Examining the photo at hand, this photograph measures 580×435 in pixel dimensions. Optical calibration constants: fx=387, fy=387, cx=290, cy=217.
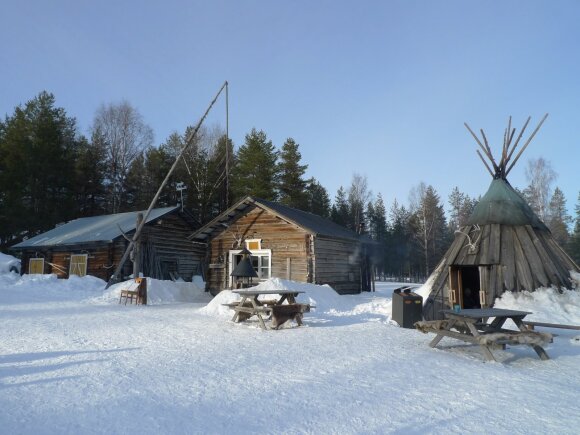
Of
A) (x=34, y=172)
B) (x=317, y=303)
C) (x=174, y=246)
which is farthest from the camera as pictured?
(x=34, y=172)

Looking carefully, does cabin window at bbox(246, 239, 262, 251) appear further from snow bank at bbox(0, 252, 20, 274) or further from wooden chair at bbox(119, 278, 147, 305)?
snow bank at bbox(0, 252, 20, 274)

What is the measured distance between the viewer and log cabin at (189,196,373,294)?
1919 centimetres

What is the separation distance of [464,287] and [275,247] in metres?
9.07

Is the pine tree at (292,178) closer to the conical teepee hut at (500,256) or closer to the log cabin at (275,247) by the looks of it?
the log cabin at (275,247)

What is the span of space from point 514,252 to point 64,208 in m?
40.3

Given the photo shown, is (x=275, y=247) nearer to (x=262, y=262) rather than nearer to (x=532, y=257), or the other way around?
(x=262, y=262)

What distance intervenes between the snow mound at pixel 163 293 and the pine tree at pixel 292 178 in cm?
2353

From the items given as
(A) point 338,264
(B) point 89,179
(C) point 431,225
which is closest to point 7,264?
(B) point 89,179

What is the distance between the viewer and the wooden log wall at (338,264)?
764 inches

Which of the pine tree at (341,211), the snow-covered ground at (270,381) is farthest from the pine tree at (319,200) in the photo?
the snow-covered ground at (270,381)

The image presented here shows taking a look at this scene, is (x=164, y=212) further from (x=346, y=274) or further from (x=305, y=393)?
(x=305, y=393)

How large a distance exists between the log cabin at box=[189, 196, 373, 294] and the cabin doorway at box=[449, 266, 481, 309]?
649 centimetres

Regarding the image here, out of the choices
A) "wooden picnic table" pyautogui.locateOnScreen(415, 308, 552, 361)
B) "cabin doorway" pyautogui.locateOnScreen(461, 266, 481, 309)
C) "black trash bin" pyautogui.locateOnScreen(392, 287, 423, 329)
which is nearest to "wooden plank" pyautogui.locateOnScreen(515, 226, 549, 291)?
"cabin doorway" pyautogui.locateOnScreen(461, 266, 481, 309)

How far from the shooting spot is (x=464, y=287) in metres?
17.1
